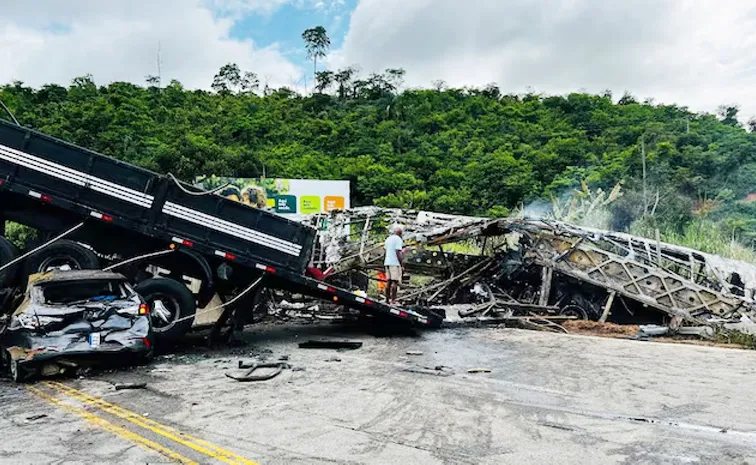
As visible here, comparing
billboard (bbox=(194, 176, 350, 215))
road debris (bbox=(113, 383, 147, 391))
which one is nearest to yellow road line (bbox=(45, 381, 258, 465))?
road debris (bbox=(113, 383, 147, 391))

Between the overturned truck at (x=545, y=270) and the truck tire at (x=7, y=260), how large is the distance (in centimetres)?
669

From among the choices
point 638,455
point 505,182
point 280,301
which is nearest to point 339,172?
point 505,182

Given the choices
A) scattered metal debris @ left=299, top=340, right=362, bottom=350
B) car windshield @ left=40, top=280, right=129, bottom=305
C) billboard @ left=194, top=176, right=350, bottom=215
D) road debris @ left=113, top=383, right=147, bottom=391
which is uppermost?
billboard @ left=194, top=176, right=350, bottom=215

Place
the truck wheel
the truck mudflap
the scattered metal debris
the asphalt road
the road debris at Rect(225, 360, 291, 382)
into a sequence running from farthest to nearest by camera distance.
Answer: the truck mudflap → the scattered metal debris → the truck wheel → the road debris at Rect(225, 360, 291, 382) → the asphalt road

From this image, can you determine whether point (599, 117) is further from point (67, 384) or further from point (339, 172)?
point (67, 384)

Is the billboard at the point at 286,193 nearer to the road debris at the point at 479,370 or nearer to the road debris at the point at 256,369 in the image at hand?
the road debris at the point at 256,369

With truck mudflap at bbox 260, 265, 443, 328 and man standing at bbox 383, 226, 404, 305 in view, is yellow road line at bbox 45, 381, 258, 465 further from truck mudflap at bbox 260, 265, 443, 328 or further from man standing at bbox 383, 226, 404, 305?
man standing at bbox 383, 226, 404, 305

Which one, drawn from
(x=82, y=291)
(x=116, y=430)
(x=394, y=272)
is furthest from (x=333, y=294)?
(x=116, y=430)

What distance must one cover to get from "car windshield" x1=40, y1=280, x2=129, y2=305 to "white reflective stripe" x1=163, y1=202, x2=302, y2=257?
1657 millimetres

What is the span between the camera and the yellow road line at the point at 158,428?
451 cm

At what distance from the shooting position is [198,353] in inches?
375

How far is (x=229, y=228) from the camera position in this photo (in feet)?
32.7

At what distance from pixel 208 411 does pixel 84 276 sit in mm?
3611

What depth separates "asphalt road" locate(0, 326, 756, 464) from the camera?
15.1 ft
